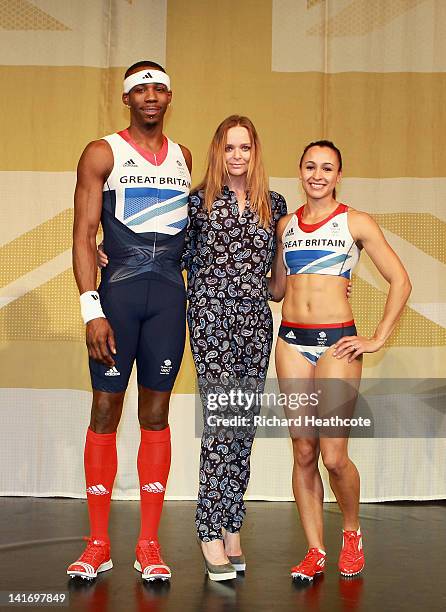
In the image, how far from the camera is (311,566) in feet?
10.1

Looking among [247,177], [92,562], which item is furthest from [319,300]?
[92,562]

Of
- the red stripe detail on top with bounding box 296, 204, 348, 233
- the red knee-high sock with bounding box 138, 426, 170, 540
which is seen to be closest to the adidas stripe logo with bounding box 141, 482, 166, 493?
the red knee-high sock with bounding box 138, 426, 170, 540

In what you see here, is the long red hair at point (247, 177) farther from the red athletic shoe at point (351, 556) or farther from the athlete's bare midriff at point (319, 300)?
the red athletic shoe at point (351, 556)

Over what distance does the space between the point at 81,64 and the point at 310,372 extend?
2.48 metres

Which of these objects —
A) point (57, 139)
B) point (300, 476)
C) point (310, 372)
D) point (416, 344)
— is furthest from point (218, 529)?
point (57, 139)

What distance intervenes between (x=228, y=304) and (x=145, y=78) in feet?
2.72

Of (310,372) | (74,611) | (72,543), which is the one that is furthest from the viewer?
(72,543)

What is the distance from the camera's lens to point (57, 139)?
188 inches

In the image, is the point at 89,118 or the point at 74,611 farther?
the point at 89,118

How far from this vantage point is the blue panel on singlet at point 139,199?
305cm

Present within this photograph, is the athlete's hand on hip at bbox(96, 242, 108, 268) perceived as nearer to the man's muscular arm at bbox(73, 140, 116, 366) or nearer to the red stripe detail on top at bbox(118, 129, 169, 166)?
the man's muscular arm at bbox(73, 140, 116, 366)

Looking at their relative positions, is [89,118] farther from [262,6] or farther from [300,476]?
[300,476]

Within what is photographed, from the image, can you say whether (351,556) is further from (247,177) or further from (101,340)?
(247,177)

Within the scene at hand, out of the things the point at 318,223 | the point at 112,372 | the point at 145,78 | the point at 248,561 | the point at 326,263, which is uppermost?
the point at 145,78
